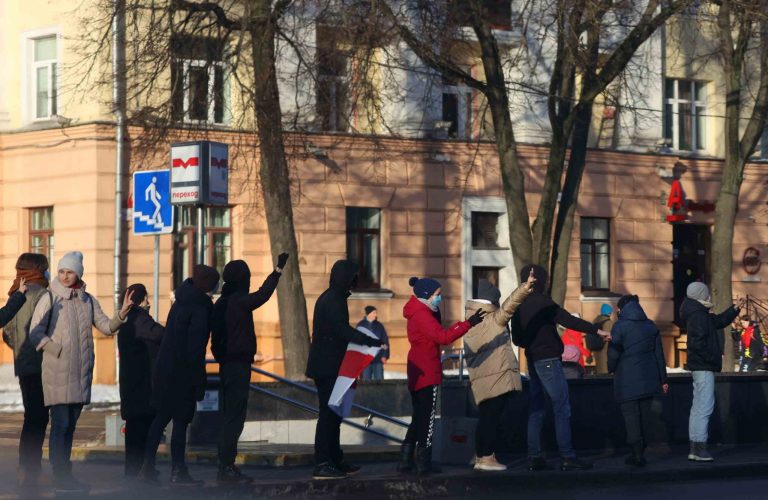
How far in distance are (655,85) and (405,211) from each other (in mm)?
6802

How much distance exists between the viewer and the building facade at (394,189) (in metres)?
30.3

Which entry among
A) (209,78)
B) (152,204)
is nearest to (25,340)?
(152,204)

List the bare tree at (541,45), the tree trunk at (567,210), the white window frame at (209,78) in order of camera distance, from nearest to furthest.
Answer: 1. the bare tree at (541,45)
2. the white window frame at (209,78)
3. the tree trunk at (567,210)

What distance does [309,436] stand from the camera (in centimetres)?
1797

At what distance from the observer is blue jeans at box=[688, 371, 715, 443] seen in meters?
15.7

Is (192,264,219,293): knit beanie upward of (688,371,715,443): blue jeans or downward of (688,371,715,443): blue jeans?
upward

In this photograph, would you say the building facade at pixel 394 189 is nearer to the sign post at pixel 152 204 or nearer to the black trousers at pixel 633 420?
the sign post at pixel 152 204

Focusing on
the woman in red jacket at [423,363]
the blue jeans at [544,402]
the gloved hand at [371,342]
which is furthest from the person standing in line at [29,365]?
the blue jeans at [544,402]

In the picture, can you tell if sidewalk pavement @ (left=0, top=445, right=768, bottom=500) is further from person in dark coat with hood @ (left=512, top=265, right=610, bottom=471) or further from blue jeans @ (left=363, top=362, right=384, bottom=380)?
blue jeans @ (left=363, top=362, right=384, bottom=380)

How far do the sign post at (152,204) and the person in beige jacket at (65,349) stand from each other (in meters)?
6.07

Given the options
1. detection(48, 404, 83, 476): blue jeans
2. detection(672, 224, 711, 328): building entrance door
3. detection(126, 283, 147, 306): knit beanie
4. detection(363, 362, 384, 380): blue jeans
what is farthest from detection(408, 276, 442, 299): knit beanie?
detection(672, 224, 711, 328): building entrance door

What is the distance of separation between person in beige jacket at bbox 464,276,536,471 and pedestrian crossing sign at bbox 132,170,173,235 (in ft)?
19.1

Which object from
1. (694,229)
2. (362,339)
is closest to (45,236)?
(694,229)

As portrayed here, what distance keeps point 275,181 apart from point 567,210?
586cm
